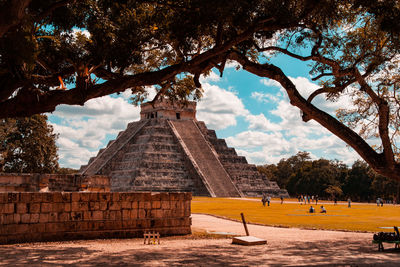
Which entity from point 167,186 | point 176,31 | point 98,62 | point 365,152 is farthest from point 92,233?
point 167,186

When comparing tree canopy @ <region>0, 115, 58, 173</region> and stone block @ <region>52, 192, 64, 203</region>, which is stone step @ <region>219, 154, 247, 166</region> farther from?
stone block @ <region>52, 192, 64, 203</region>

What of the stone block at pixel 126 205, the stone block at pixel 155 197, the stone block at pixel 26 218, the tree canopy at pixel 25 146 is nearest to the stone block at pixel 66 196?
the stone block at pixel 26 218

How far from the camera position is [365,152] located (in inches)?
331

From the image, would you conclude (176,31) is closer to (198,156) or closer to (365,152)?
(365,152)

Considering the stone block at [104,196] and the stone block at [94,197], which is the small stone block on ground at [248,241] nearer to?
the stone block at [104,196]

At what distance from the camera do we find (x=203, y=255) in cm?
973

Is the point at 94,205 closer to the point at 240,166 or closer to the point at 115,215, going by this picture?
the point at 115,215

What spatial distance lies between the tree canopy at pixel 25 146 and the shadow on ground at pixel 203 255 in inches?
1064

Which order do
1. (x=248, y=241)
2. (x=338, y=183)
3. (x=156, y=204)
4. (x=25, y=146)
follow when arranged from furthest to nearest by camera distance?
(x=338, y=183), (x=25, y=146), (x=156, y=204), (x=248, y=241)

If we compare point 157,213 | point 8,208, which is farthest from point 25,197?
point 157,213

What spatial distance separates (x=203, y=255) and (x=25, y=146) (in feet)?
100

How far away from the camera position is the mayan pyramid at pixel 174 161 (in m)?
41.8

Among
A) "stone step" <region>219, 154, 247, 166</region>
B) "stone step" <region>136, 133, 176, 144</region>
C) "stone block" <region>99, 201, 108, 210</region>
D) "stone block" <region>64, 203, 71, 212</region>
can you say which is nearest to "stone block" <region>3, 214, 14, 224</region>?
"stone block" <region>64, 203, 71, 212</region>

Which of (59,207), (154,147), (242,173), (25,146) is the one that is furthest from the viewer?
(242,173)
